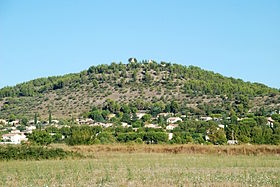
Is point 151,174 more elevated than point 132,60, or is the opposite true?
point 132,60

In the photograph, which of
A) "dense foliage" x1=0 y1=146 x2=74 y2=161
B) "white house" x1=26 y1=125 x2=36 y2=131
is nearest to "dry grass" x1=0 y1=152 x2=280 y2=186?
"dense foliage" x1=0 y1=146 x2=74 y2=161

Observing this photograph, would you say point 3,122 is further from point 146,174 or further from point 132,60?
point 146,174

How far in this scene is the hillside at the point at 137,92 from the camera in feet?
350

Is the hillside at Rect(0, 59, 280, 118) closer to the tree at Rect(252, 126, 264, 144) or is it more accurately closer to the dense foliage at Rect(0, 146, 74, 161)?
the tree at Rect(252, 126, 264, 144)

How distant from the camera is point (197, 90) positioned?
11825 cm

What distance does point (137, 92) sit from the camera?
121 metres

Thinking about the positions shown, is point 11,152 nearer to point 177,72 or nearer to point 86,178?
point 86,178

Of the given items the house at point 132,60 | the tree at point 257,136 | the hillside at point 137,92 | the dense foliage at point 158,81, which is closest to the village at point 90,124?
the hillside at point 137,92

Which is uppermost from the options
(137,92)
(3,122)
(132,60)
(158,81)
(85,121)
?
(132,60)

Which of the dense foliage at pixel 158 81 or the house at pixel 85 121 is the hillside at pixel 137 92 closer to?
the dense foliage at pixel 158 81

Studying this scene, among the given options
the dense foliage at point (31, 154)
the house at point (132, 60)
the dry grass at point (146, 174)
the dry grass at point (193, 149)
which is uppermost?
the house at point (132, 60)

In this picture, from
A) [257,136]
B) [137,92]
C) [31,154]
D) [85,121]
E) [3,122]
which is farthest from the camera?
[137,92]

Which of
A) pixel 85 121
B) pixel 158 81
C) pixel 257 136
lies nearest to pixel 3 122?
pixel 85 121

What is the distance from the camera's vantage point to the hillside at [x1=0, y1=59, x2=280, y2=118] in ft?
350
